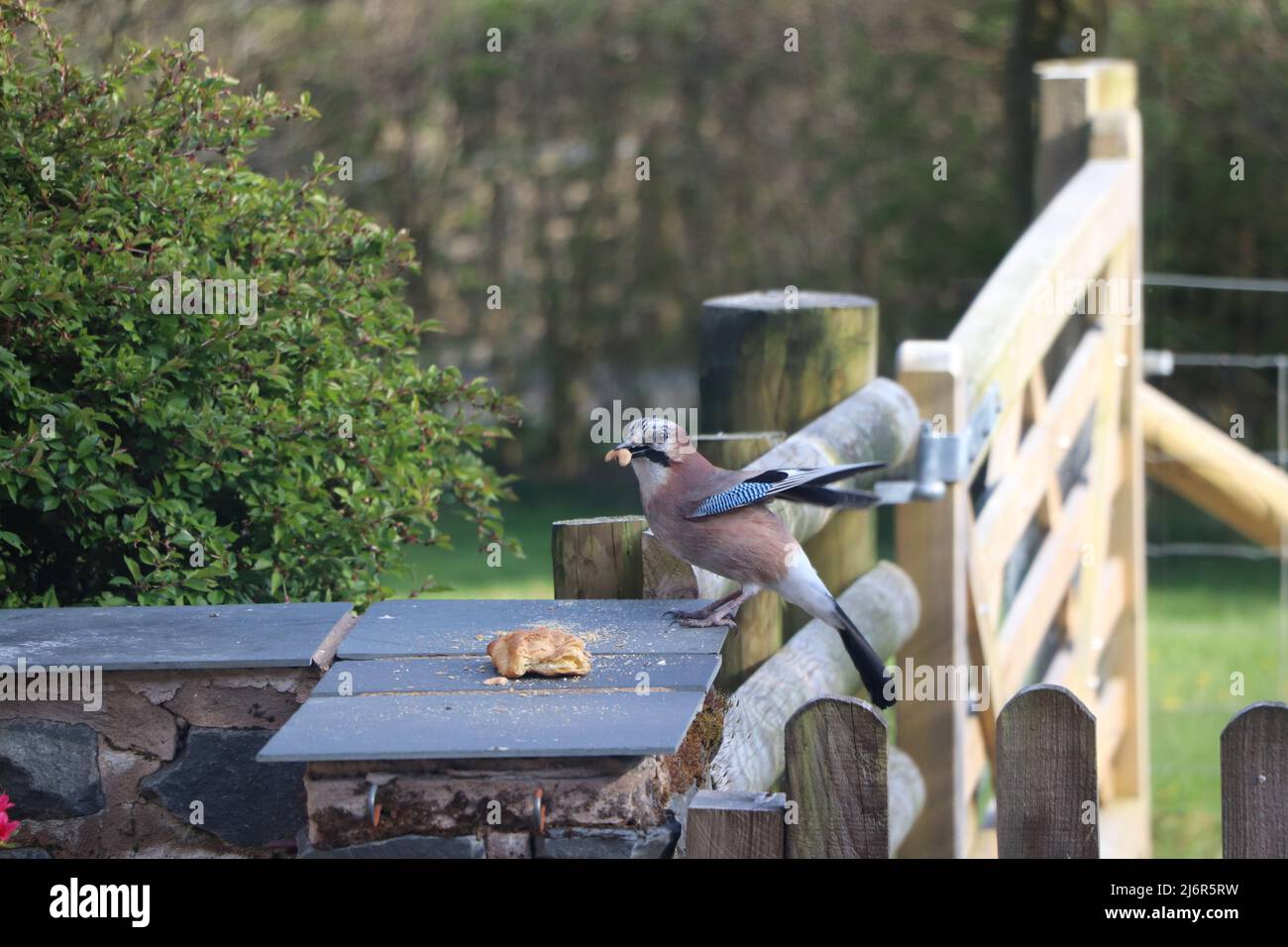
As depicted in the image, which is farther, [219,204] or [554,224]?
[554,224]

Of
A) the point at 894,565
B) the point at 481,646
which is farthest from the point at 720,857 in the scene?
the point at 894,565

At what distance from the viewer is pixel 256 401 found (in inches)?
128

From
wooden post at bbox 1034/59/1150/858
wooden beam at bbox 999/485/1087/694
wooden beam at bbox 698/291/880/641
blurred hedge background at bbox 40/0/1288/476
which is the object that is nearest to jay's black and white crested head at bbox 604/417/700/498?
wooden beam at bbox 698/291/880/641

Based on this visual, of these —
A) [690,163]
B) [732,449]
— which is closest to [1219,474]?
[732,449]

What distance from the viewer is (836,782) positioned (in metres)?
2.06

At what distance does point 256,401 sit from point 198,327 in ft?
0.62

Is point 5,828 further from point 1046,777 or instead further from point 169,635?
point 1046,777

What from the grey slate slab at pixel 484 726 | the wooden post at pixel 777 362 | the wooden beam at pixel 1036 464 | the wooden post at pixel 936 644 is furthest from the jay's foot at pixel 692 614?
the wooden beam at pixel 1036 464

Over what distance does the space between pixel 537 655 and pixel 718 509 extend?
1.72 feet

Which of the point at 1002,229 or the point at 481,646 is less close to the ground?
the point at 1002,229

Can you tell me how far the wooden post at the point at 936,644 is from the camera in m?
4.12

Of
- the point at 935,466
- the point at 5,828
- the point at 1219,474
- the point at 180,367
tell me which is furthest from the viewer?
the point at 1219,474

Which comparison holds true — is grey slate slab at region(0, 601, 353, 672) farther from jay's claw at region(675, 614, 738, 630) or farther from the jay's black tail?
the jay's black tail

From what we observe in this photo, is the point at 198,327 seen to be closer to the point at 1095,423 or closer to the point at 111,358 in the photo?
the point at 111,358
